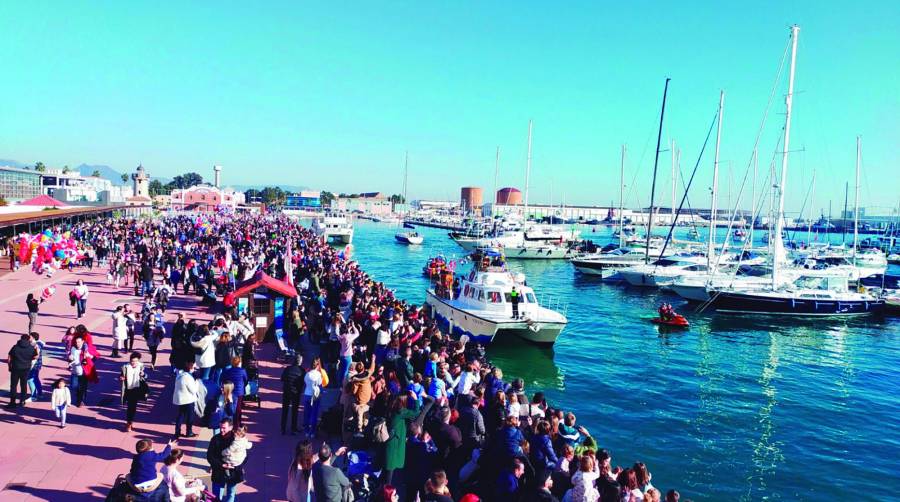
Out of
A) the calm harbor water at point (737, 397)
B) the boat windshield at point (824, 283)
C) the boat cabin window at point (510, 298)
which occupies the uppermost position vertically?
the boat cabin window at point (510, 298)

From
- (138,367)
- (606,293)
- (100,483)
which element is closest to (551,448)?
(100,483)

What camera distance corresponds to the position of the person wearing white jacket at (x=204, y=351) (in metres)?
11.8

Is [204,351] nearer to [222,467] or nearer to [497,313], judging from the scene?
[222,467]

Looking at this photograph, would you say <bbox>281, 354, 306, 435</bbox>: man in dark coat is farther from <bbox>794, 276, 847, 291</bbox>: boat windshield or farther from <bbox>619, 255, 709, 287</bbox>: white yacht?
<bbox>619, 255, 709, 287</bbox>: white yacht

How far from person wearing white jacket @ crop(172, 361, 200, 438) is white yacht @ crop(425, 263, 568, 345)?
13723 millimetres

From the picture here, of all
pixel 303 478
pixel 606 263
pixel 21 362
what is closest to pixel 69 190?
pixel 606 263

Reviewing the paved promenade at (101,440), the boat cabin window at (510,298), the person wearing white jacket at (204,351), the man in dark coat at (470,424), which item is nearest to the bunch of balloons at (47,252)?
the paved promenade at (101,440)

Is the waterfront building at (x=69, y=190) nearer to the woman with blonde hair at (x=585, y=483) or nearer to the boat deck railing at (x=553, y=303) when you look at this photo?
the boat deck railing at (x=553, y=303)

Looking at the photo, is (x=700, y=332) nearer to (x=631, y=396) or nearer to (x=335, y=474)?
(x=631, y=396)

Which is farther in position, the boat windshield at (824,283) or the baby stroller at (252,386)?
the boat windshield at (824,283)

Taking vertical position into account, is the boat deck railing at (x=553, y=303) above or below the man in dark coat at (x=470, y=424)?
below

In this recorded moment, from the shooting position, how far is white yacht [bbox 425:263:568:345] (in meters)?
22.9

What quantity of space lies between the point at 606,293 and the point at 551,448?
3830 cm

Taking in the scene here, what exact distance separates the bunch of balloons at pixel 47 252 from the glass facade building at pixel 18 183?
2712 inches
